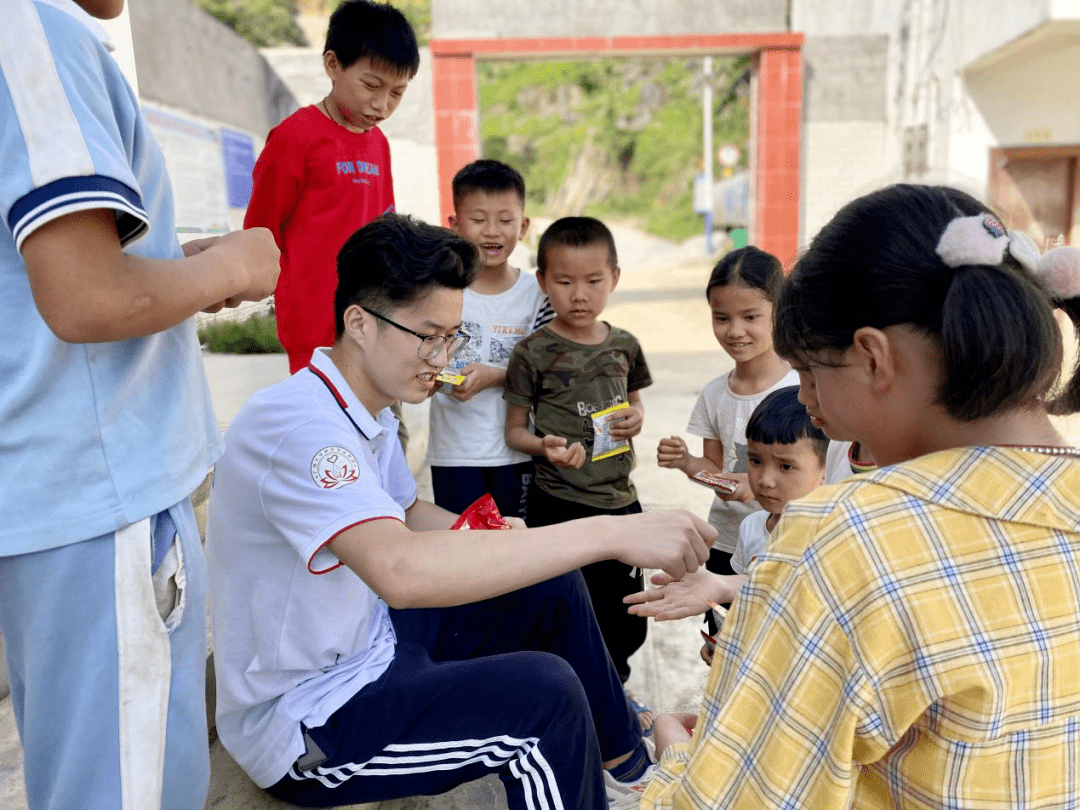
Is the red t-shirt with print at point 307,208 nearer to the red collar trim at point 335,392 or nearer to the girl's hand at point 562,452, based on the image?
the girl's hand at point 562,452

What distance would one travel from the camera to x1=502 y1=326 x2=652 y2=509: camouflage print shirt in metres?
2.81

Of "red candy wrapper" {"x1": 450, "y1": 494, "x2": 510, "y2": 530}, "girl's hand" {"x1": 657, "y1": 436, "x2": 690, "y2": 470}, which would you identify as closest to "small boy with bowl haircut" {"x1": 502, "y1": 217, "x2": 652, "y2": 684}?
"girl's hand" {"x1": 657, "y1": 436, "x2": 690, "y2": 470}

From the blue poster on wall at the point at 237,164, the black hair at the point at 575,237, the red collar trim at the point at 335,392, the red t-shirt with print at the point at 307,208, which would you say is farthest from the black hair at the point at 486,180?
the blue poster on wall at the point at 237,164

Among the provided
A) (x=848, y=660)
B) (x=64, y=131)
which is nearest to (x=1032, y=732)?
(x=848, y=660)

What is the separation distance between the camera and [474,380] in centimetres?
288

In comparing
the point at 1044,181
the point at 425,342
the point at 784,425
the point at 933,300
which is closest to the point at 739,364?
the point at 784,425

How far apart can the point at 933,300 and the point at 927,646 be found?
40 centimetres

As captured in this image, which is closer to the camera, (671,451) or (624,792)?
(624,792)

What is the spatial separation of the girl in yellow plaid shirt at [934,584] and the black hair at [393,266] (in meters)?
1.00

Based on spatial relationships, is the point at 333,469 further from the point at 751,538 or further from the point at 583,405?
the point at 583,405

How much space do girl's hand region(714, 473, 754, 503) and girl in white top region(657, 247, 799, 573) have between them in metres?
0.05

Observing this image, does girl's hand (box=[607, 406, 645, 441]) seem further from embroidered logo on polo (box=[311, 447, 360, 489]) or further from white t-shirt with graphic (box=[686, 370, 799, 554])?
embroidered logo on polo (box=[311, 447, 360, 489])

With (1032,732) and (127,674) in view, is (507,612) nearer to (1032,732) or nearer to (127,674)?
(127,674)

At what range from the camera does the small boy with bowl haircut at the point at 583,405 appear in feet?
9.20
